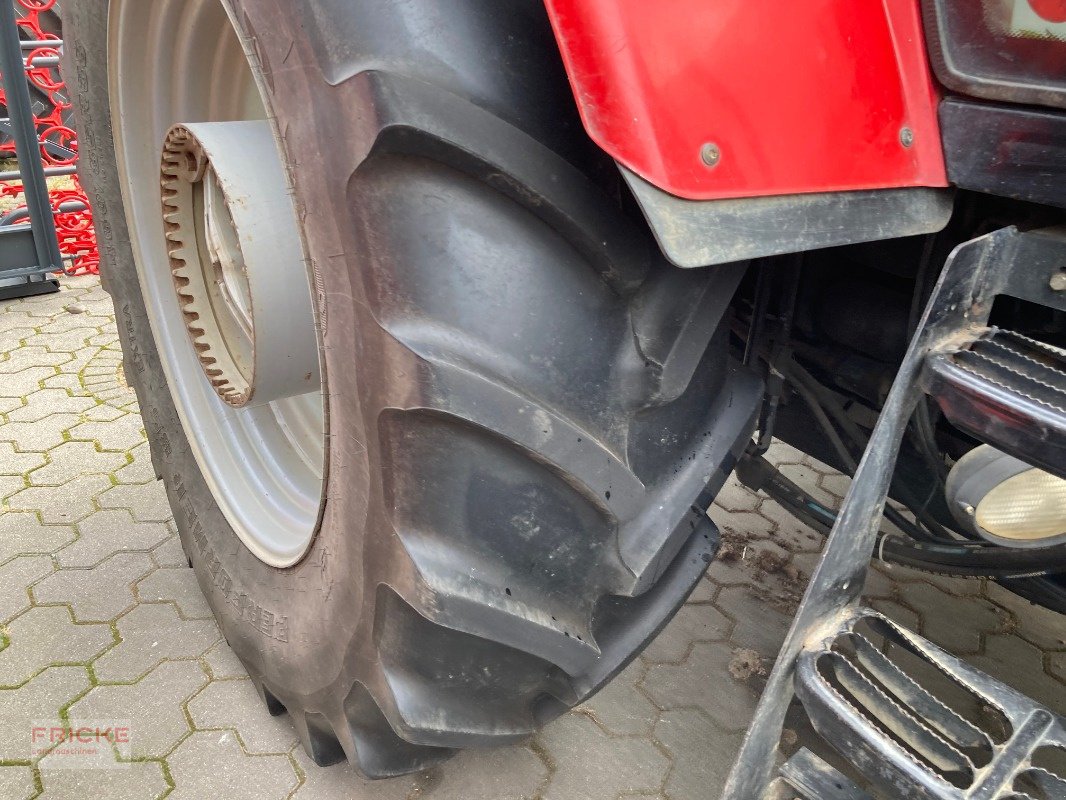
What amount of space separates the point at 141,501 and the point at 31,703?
609 millimetres

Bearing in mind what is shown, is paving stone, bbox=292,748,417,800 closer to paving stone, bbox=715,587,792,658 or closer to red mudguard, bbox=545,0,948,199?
paving stone, bbox=715,587,792,658

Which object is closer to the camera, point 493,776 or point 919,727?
point 919,727

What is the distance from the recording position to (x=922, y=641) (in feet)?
2.29

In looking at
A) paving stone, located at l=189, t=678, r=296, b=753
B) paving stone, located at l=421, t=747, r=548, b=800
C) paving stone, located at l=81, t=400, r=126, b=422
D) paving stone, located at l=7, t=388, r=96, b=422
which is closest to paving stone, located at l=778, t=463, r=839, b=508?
paving stone, located at l=421, t=747, r=548, b=800

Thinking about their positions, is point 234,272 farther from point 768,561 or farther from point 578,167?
point 768,561

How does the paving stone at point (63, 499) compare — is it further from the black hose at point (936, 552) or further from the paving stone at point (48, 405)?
the black hose at point (936, 552)

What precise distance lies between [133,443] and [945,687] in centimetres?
198

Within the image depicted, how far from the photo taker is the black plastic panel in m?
0.65

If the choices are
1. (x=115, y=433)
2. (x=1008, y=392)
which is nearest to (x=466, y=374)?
(x=1008, y=392)

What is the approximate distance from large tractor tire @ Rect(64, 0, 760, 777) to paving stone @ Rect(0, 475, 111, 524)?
1027 mm

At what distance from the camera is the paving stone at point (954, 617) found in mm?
1660

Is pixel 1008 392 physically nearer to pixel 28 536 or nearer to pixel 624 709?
pixel 624 709

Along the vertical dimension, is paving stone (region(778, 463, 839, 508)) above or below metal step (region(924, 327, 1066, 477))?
below

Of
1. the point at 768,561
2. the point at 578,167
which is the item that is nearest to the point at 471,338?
the point at 578,167
